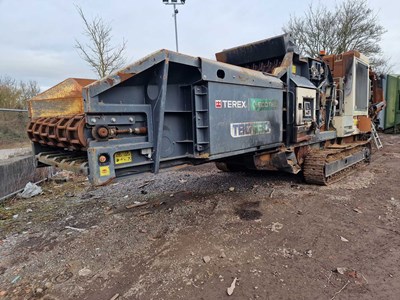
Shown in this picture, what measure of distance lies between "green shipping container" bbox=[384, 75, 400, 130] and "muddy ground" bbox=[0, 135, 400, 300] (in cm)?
1155

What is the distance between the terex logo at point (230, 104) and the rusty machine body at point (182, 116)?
12 mm

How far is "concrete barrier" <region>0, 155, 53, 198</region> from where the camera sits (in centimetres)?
529

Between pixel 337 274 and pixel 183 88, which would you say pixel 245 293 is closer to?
pixel 337 274

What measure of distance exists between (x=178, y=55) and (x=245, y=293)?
7.95 ft

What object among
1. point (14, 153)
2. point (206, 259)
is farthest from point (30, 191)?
point (206, 259)

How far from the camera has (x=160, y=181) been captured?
20.9ft

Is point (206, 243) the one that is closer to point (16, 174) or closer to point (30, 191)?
point (30, 191)

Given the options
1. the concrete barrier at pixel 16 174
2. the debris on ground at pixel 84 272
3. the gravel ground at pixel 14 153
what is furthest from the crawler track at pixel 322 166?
the gravel ground at pixel 14 153

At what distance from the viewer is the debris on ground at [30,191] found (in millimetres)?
5566

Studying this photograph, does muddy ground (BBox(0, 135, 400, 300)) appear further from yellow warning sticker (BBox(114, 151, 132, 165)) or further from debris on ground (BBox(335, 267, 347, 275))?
yellow warning sticker (BBox(114, 151, 132, 165))

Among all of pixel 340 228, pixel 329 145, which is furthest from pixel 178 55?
pixel 329 145

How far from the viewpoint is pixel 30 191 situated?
5660 millimetres

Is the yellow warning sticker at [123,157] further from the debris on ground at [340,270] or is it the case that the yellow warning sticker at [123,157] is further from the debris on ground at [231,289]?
the debris on ground at [340,270]

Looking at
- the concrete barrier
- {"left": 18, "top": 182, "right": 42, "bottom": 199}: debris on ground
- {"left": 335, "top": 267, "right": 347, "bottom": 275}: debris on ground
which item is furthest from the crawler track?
{"left": 18, "top": 182, "right": 42, "bottom": 199}: debris on ground
